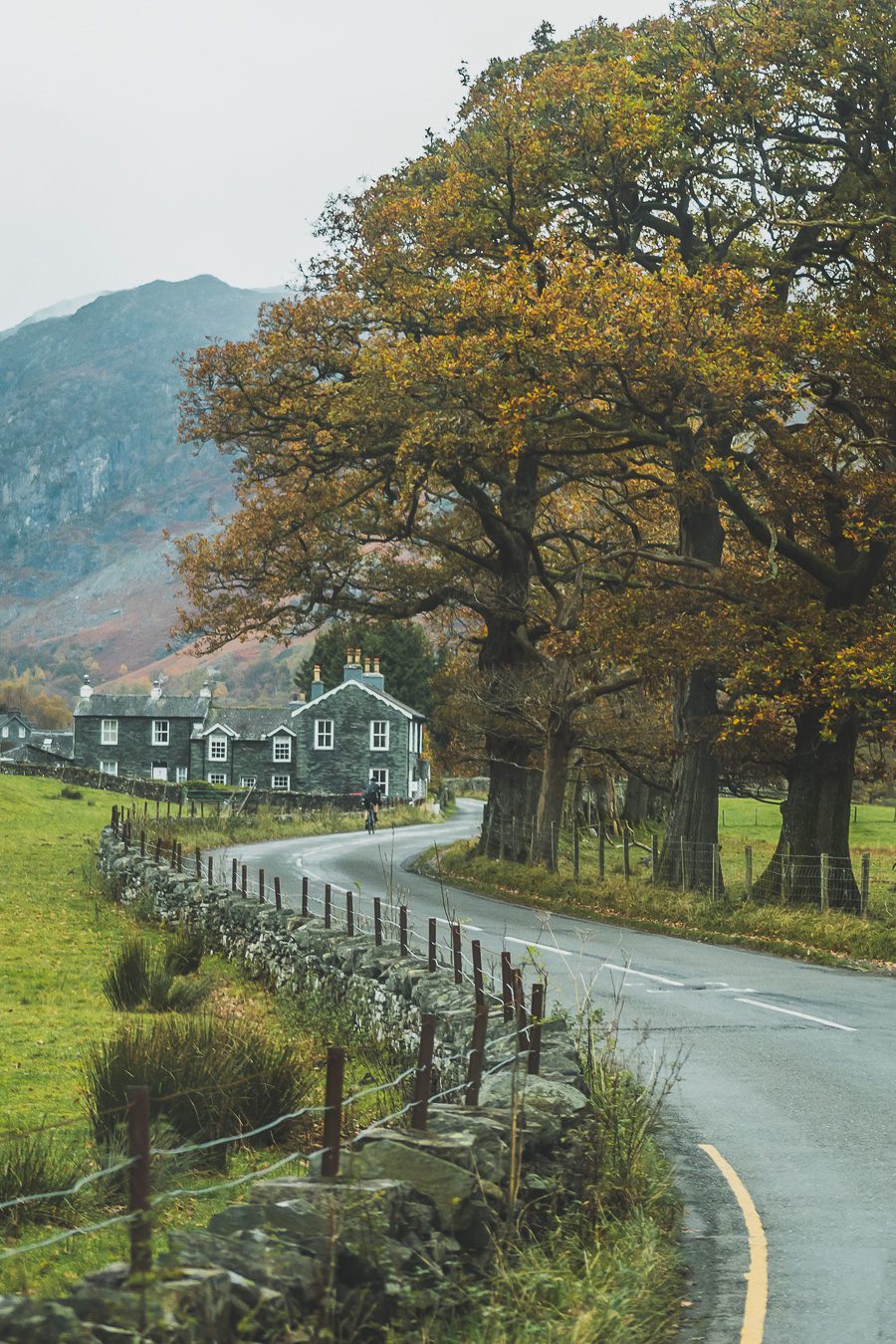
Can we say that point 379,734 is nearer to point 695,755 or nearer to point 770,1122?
point 695,755

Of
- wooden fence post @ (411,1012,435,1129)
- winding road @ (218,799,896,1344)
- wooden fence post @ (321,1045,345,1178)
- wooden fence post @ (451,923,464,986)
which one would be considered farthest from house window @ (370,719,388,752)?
wooden fence post @ (321,1045,345,1178)

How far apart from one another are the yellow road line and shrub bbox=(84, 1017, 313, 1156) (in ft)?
10.5

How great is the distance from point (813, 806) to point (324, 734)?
66.7m

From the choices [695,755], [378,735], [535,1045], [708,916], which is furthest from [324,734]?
[535,1045]

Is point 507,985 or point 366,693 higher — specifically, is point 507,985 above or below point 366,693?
below

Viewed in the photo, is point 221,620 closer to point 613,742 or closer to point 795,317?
point 613,742

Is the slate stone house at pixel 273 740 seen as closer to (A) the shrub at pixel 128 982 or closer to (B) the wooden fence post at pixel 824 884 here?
(B) the wooden fence post at pixel 824 884

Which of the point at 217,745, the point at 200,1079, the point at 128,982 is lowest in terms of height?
the point at 128,982

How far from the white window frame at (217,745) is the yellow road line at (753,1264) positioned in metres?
90.0

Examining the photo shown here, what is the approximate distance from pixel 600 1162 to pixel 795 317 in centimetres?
1872

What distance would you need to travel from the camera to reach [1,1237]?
28.5 feet

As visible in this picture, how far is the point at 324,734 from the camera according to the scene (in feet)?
307

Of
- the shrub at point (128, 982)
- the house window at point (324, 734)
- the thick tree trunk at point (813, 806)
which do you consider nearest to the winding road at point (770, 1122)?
the thick tree trunk at point (813, 806)

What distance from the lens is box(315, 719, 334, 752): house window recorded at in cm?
9350
